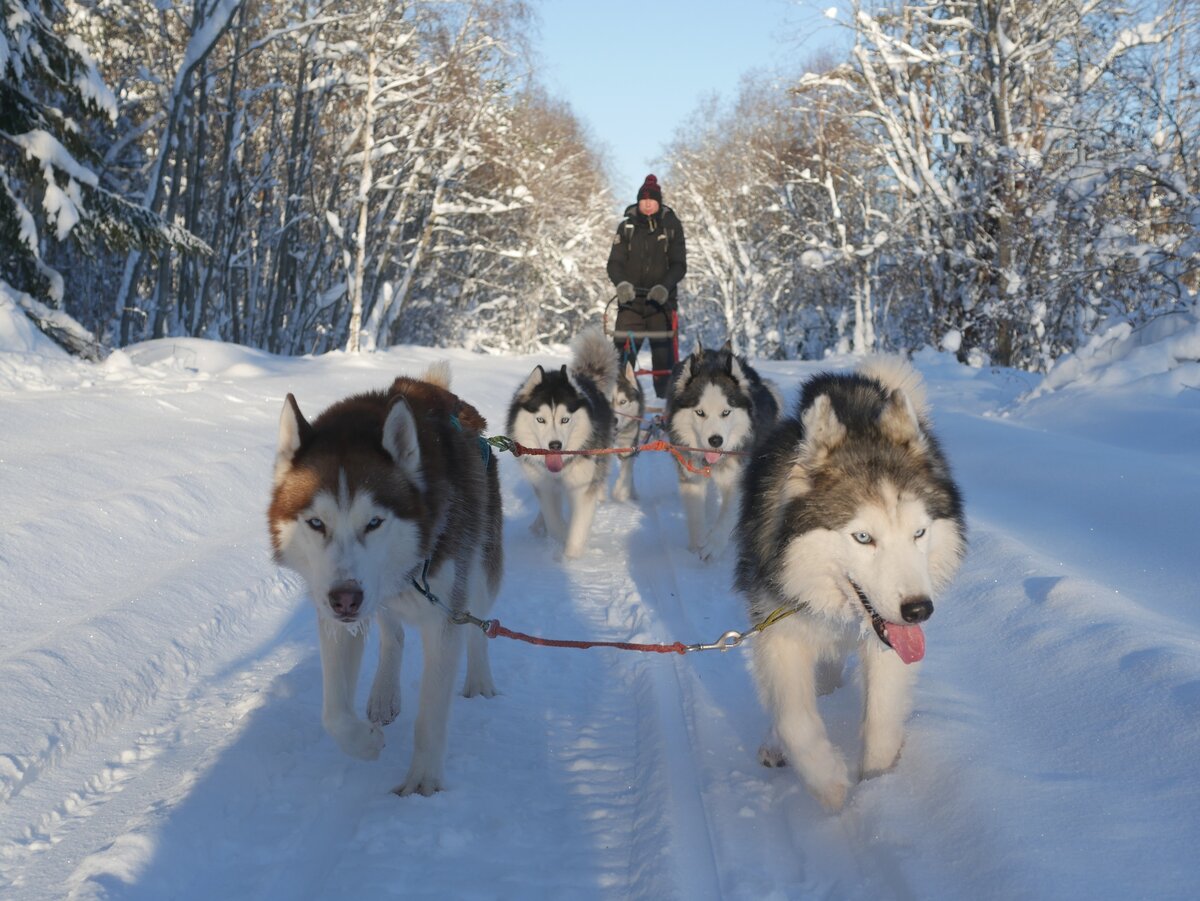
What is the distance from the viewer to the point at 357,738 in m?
2.74

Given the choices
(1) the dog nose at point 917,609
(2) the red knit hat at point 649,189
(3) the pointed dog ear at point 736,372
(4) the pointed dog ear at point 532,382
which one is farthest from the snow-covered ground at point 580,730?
(2) the red knit hat at point 649,189

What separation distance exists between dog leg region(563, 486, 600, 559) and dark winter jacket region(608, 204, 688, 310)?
11.8 ft

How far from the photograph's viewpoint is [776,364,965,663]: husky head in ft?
7.93

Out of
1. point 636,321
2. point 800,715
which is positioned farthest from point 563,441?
point 800,715

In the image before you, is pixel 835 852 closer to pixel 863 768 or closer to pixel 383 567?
pixel 863 768

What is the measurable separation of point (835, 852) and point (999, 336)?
46.5ft

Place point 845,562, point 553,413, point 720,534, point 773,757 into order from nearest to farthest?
1. point 845,562
2. point 773,757
3. point 720,534
4. point 553,413

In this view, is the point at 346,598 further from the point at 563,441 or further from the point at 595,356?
the point at 595,356

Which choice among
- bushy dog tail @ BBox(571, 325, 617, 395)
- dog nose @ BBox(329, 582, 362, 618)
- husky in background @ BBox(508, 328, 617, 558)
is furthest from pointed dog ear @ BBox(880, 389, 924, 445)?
bushy dog tail @ BBox(571, 325, 617, 395)

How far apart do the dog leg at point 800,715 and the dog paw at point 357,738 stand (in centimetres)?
123

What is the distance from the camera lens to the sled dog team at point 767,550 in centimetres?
249

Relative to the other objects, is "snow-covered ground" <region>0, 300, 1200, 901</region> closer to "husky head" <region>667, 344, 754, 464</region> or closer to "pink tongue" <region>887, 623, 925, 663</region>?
"pink tongue" <region>887, 623, 925, 663</region>

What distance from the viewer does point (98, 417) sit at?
22.1ft

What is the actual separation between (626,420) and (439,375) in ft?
12.4
